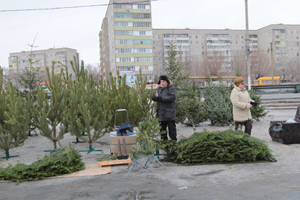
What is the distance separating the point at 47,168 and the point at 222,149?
3.48 meters

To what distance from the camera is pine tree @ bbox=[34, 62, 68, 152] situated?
6.93m

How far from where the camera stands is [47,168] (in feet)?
16.7

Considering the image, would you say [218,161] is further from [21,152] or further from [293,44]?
[293,44]

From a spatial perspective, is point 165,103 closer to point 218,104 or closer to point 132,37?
point 218,104

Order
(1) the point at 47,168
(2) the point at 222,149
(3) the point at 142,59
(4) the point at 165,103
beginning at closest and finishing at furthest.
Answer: (1) the point at 47,168
(2) the point at 222,149
(4) the point at 165,103
(3) the point at 142,59

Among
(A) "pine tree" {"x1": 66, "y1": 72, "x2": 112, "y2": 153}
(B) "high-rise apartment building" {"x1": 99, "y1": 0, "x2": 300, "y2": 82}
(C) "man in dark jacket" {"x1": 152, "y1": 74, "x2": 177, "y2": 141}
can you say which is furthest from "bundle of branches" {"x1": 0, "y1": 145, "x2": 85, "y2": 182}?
(B) "high-rise apartment building" {"x1": 99, "y1": 0, "x2": 300, "y2": 82}

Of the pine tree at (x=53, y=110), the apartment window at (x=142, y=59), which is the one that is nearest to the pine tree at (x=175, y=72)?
the pine tree at (x=53, y=110)

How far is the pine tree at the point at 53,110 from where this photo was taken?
6934mm

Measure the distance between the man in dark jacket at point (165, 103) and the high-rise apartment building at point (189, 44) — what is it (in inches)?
1565

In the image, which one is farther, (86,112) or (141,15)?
(141,15)

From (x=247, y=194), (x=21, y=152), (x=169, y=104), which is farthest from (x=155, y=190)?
(x=21, y=152)

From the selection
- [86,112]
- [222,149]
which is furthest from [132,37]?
[222,149]

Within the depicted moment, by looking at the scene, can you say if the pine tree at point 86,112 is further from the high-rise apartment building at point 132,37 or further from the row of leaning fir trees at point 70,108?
the high-rise apartment building at point 132,37

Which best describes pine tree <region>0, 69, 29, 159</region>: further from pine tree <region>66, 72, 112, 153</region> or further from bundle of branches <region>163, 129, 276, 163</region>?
bundle of branches <region>163, 129, 276, 163</region>
